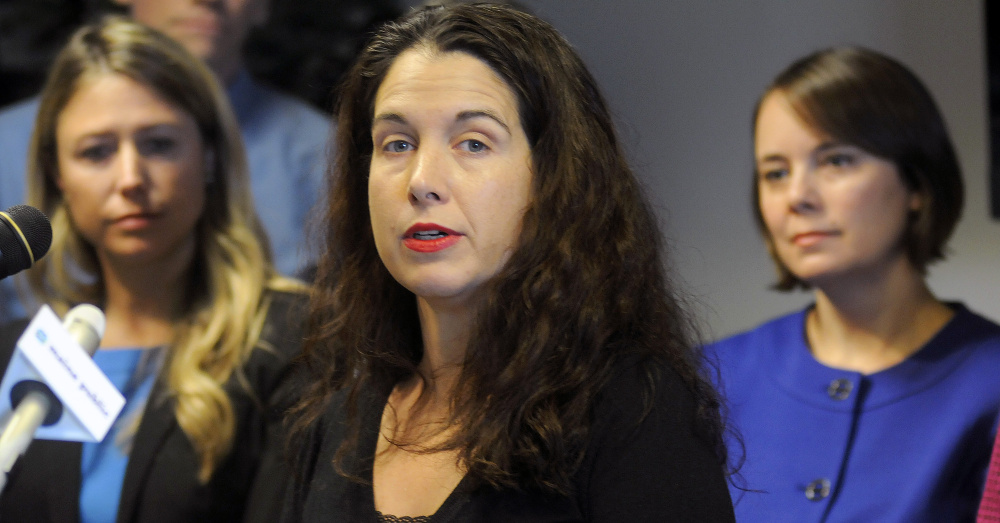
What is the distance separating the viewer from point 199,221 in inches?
83.0

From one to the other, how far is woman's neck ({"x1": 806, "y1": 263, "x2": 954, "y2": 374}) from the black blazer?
3.48 ft

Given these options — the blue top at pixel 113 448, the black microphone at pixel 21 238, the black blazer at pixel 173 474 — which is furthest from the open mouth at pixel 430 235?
the blue top at pixel 113 448

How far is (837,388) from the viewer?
1.76m

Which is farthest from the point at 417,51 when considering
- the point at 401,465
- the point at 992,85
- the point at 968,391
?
the point at 992,85

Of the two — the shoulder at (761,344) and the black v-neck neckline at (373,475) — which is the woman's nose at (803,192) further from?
the black v-neck neckline at (373,475)

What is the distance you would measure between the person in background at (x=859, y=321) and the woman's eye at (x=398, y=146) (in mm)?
867

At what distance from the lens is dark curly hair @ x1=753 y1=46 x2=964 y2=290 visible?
5.82 feet

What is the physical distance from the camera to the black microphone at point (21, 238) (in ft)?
3.08

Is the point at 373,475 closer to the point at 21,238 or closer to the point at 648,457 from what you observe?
the point at 648,457

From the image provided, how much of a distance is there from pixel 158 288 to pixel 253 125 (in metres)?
0.70

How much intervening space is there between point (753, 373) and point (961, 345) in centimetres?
39

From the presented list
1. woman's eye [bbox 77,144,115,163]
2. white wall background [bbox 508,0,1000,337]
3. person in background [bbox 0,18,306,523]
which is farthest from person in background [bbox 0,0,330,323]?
white wall background [bbox 508,0,1000,337]

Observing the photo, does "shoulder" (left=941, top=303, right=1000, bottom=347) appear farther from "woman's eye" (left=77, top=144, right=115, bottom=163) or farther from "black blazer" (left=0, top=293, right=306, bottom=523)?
"woman's eye" (left=77, top=144, right=115, bottom=163)

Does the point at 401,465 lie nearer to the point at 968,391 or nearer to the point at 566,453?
the point at 566,453
